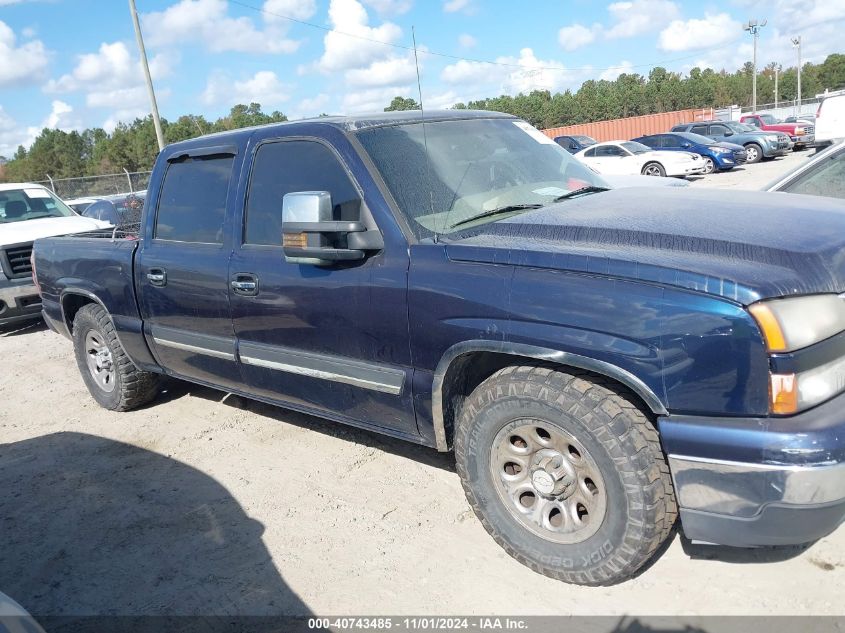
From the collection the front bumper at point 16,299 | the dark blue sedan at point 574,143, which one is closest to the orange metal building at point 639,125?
the dark blue sedan at point 574,143

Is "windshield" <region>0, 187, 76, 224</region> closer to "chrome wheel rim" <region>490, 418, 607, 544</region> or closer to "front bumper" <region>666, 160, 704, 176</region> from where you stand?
"chrome wheel rim" <region>490, 418, 607, 544</region>

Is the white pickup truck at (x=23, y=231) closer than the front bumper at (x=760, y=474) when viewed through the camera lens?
No

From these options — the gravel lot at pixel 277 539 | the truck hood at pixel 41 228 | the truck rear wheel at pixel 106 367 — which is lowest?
the gravel lot at pixel 277 539

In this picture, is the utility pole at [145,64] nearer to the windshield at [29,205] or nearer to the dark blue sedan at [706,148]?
the windshield at [29,205]

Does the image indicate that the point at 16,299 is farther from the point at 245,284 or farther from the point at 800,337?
the point at 800,337

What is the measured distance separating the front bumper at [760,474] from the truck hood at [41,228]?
8.34 meters

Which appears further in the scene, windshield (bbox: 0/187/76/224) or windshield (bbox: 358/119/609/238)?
windshield (bbox: 0/187/76/224)

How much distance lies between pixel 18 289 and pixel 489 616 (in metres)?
7.81

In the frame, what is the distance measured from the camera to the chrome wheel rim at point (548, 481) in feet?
8.70

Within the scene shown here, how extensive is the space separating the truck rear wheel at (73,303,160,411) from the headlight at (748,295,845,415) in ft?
14.3

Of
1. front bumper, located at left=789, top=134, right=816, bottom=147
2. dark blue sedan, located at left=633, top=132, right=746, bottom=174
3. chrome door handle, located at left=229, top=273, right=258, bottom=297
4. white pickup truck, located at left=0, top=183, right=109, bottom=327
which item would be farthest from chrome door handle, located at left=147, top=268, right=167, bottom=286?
front bumper, located at left=789, top=134, right=816, bottom=147

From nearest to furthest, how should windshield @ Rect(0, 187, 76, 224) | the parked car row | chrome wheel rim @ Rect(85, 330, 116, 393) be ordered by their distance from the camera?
chrome wheel rim @ Rect(85, 330, 116, 393) < windshield @ Rect(0, 187, 76, 224) < the parked car row

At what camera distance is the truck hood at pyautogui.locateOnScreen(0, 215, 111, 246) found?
28.3ft

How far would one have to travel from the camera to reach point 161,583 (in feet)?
10.2
